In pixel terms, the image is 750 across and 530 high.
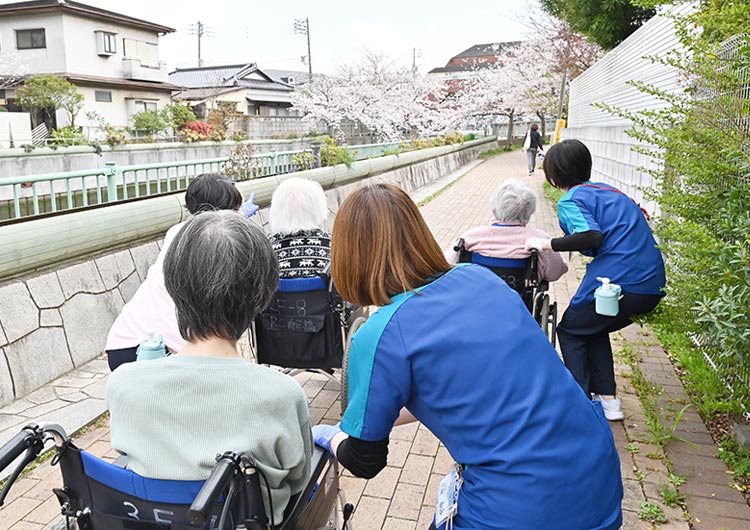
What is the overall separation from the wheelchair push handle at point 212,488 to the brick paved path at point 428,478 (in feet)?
5.55

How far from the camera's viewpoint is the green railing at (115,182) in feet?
16.4

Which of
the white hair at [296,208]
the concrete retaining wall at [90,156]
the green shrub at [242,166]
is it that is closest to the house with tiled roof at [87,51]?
the concrete retaining wall at [90,156]

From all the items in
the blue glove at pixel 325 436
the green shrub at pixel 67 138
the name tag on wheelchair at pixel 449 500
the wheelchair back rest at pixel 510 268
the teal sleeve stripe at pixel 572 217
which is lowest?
the name tag on wheelchair at pixel 449 500

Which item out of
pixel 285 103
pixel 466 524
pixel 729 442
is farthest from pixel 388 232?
pixel 285 103

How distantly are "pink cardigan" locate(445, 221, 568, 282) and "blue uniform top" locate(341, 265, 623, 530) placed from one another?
7.32 ft

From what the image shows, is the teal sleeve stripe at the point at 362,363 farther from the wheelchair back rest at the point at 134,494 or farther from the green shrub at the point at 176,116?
the green shrub at the point at 176,116

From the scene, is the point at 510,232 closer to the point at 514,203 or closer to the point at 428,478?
the point at 514,203

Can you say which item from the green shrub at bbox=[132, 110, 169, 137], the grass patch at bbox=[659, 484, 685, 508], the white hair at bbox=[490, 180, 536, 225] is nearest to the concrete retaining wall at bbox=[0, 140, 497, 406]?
the white hair at bbox=[490, 180, 536, 225]

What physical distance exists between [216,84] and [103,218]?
142 feet

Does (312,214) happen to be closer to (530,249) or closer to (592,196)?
(530,249)

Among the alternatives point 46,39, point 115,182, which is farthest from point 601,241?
point 46,39

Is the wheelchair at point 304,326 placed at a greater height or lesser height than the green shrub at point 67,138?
lesser

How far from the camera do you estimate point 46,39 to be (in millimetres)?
27547

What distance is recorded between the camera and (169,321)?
289 centimetres
